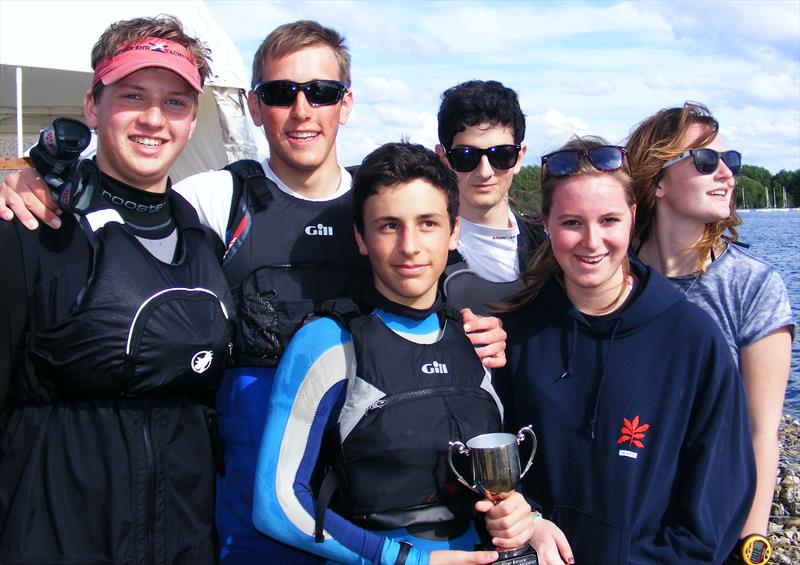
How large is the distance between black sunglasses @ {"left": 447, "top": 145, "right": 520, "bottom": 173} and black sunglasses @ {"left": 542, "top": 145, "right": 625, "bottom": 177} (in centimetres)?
71

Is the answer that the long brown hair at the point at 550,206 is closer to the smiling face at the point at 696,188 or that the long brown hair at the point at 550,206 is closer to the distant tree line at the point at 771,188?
the smiling face at the point at 696,188

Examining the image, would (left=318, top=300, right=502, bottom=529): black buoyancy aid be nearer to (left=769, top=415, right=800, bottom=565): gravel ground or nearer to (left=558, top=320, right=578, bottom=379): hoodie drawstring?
(left=558, top=320, right=578, bottom=379): hoodie drawstring

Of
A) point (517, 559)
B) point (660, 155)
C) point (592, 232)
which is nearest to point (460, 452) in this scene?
point (517, 559)

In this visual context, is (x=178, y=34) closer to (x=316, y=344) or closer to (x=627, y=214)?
(x=316, y=344)

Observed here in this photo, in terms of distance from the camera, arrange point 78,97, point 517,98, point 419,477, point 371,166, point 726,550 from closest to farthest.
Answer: point 419,477 → point 726,550 → point 371,166 → point 517,98 → point 78,97

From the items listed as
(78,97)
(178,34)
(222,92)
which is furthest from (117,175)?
(78,97)

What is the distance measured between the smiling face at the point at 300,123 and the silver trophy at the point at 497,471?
144cm

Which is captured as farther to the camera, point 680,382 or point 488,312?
point 488,312

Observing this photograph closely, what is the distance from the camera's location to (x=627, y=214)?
2.86m

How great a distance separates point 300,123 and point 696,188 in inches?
71.8

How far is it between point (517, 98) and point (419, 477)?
7.38ft

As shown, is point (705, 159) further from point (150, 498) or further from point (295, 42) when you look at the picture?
point (150, 498)

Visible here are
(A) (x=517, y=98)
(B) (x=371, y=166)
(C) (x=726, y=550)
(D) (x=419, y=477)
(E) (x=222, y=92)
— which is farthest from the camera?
(E) (x=222, y=92)

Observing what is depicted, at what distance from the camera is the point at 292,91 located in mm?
3080
